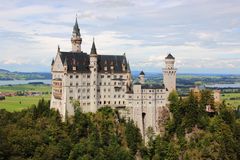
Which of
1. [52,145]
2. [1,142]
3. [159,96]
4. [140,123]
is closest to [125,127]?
[140,123]

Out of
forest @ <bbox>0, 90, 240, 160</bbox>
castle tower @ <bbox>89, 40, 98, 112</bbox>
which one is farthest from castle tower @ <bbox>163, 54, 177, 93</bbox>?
castle tower @ <bbox>89, 40, 98, 112</bbox>

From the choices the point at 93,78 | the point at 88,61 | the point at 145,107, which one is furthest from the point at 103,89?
the point at 145,107

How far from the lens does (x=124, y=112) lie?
108188mm

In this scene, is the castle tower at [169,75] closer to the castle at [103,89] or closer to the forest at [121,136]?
the castle at [103,89]

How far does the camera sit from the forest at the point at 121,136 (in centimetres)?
9525

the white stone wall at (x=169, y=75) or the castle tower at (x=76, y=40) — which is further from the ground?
the castle tower at (x=76, y=40)

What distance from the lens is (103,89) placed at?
10975cm

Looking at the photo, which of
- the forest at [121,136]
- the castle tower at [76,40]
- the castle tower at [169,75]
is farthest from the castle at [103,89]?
the castle tower at [76,40]

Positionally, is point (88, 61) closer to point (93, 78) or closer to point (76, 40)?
point (93, 78)

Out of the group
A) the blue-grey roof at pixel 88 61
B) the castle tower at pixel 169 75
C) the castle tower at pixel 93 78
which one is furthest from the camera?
the castle tower at pixel 169 75

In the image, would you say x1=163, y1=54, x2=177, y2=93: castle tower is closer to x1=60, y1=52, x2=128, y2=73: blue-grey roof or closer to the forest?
the forest

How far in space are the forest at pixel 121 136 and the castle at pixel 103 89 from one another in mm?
2565

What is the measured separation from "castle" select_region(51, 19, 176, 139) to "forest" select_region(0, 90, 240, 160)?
2.56m

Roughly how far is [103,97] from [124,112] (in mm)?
7201
